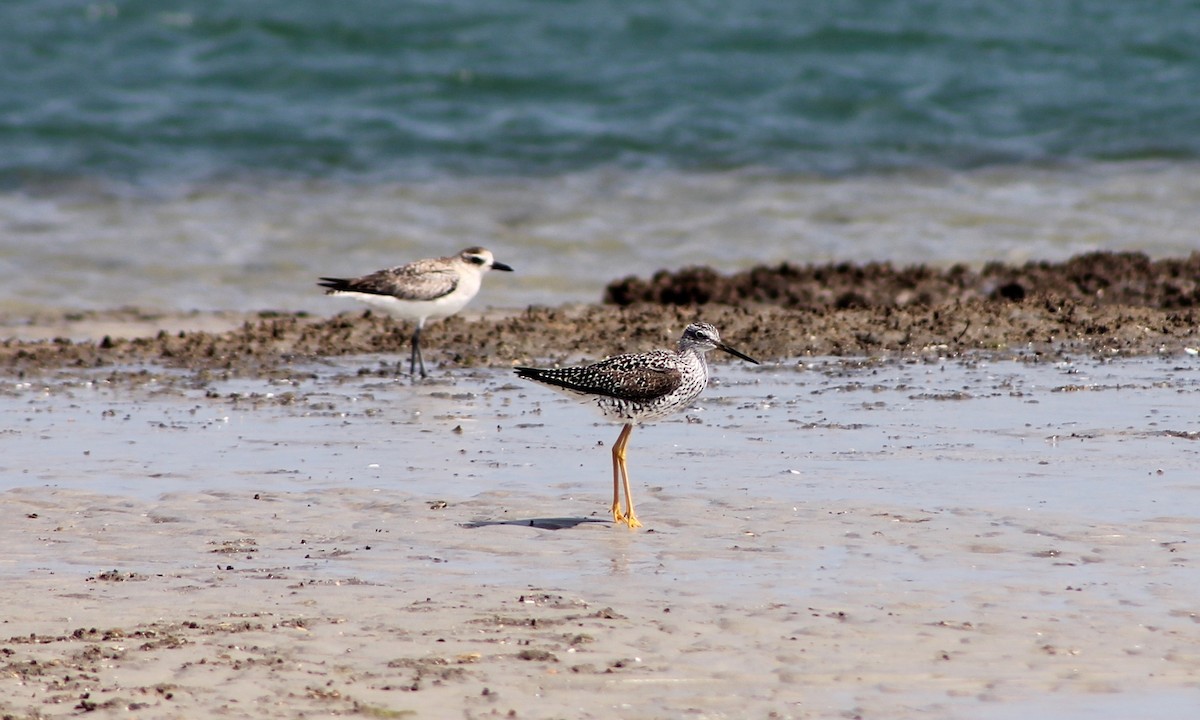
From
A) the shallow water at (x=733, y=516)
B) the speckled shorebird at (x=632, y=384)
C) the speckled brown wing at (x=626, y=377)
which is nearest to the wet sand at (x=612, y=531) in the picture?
the shallow water at (x=733, y=516)

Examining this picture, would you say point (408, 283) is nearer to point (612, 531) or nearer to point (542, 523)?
point (542, 523)

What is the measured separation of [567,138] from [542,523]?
57.3ft

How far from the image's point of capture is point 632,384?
916cm

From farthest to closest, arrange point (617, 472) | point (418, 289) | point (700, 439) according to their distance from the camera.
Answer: point (418, 289) → point (700, 439) → point (617, 472)

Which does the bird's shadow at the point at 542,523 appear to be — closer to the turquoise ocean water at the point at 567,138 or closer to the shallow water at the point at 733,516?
the shallow water at the point at 733,516

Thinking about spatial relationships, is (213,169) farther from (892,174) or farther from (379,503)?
(379,503)

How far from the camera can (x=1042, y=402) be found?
11109 millimetres

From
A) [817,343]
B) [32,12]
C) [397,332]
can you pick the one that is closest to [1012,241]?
[817,343]

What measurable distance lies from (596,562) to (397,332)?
807 cm

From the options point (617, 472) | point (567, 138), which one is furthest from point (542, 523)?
point (567, 138)

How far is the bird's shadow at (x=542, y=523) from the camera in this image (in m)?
8.34

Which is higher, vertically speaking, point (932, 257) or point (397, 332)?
point (932, 257)

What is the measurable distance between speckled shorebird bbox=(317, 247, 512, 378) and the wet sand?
2.30 feet

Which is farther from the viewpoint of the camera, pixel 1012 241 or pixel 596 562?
pixel 1012 241
